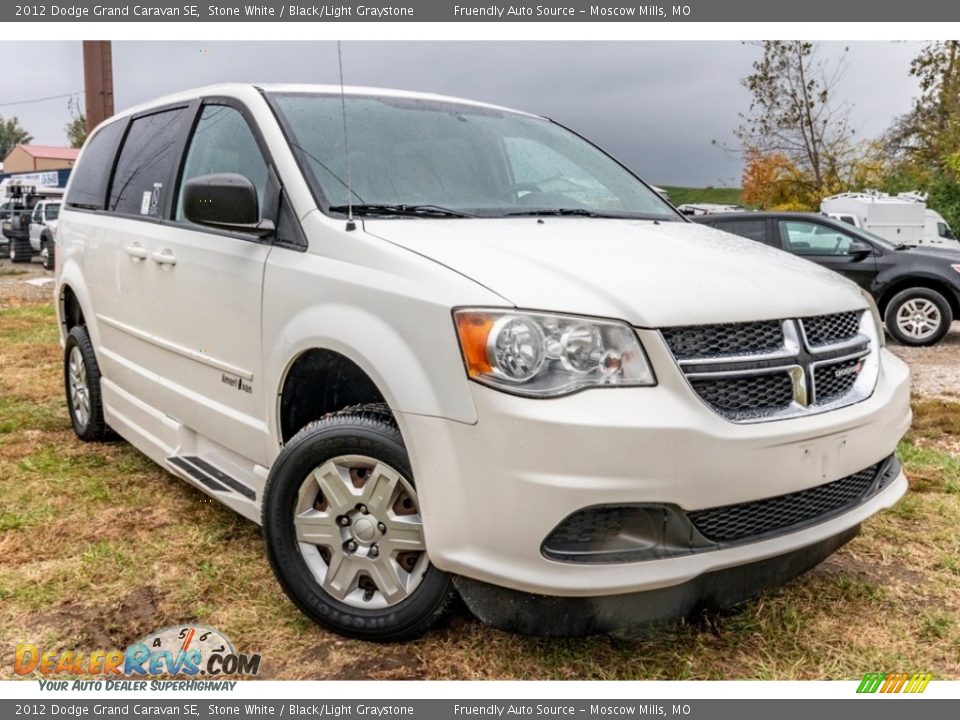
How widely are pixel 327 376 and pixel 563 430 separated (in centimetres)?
106

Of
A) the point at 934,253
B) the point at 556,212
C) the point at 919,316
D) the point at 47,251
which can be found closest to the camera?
the point at 556,212

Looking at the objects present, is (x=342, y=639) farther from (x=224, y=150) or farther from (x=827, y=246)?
(x=827, y=246)

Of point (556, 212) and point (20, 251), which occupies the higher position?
point (556, 212)

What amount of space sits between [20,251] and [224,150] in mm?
24209

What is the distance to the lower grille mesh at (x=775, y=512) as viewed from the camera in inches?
93.6

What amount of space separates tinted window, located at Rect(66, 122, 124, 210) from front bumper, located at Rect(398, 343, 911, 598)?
10.4ft

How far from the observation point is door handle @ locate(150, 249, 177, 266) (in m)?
3.60

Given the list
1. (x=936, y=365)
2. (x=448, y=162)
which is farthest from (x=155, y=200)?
(x=936, y=365)

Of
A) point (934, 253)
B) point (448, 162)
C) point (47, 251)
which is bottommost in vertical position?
point (47, 251)

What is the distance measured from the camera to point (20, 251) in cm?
2459

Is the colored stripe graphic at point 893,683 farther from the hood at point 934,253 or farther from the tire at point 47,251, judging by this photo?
the tire at point 47,251

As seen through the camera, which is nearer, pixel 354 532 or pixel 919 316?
pixel 354 532

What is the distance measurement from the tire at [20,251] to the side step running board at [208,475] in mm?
23838

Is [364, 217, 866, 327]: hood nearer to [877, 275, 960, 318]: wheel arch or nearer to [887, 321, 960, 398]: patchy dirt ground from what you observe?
[887, 321, 960, 398]: patchy dirt ground
